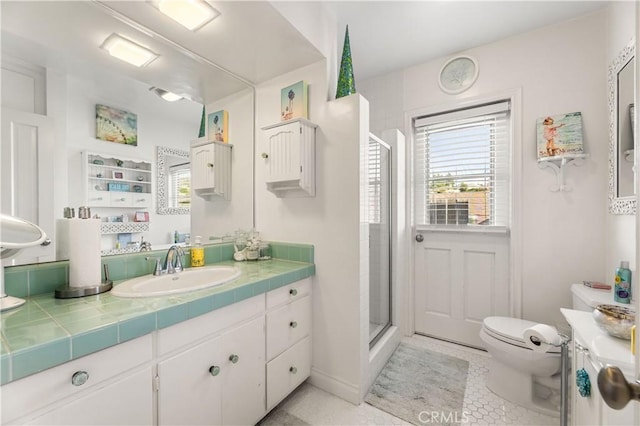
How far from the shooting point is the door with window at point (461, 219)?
7.38ft

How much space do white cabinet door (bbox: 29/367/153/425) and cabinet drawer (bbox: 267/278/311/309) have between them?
64 centimetres

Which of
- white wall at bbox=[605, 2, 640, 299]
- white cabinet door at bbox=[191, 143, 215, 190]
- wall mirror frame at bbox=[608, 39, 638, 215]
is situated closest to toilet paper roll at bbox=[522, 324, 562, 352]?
white wall at bbox=[605, 2, 640, 299]

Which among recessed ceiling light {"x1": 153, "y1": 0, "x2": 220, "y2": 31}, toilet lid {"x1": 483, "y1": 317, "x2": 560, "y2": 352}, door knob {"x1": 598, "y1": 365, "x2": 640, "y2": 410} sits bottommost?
toilet lid {"x1": 483, "y1": 317, "x2": 560, "y2": 352}

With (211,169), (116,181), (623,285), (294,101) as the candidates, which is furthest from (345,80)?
(623,285)

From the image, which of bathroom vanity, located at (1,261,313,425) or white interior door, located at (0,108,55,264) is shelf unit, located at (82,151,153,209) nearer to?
white interior door, located at (0,108,55,264)

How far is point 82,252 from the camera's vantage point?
3.65 feet

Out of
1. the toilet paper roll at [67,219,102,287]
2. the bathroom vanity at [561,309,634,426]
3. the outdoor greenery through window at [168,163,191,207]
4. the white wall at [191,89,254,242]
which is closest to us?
the bathroom vanity at [561,309,634,426]

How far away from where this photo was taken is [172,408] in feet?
3.34

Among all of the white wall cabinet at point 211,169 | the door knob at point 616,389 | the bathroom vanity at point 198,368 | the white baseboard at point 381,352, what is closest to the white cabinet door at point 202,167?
the white wall cabinet at point 211,169

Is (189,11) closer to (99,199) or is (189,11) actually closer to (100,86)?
(100,86)

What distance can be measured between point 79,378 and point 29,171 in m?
0.89

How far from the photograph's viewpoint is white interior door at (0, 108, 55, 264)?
3.42 feet

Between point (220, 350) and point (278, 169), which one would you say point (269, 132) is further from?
point (220, 350)

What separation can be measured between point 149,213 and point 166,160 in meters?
0.32
